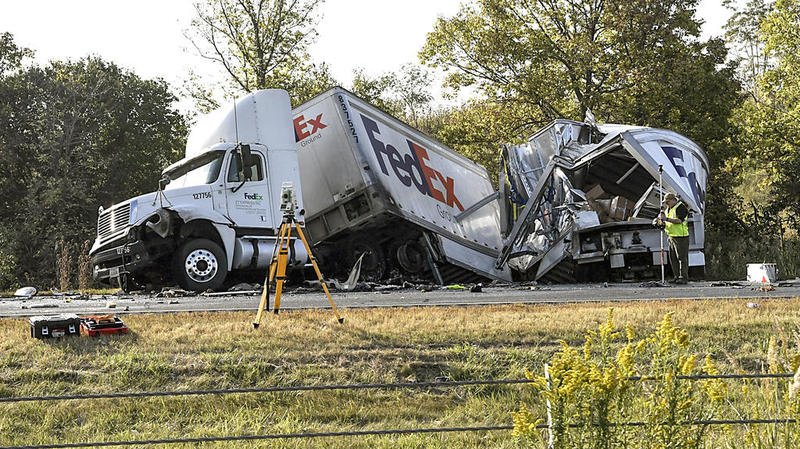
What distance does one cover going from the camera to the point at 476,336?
8.74 m

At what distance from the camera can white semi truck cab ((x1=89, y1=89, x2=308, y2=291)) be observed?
15.5m

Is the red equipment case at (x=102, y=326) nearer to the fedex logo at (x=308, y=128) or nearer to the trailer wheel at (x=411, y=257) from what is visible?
the fedex logo at (x=308, y=128)

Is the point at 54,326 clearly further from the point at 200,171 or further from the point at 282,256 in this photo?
the point at 200,171

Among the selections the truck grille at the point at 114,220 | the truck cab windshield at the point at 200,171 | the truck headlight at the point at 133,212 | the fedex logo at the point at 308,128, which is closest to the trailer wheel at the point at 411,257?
the fedex logo at the point at 308,128

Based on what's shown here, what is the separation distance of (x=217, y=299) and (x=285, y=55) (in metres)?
22.0

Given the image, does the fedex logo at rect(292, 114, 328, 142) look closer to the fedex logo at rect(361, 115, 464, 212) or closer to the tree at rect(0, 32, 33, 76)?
the fedex logo at rect(361, 115, 464, 212)

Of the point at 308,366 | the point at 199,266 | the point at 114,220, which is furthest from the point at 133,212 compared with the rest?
the point at 308,366

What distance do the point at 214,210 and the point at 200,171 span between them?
3.11 feet

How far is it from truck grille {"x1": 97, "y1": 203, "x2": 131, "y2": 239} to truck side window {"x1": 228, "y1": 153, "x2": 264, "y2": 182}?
6.29ft

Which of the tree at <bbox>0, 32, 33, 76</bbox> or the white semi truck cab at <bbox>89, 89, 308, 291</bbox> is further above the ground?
the tree at <bbox>0, 32, 33, 76</bbox>

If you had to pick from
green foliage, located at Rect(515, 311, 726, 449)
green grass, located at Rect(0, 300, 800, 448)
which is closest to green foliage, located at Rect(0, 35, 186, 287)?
green grass, located at Rect(0, 300, 800, 448)

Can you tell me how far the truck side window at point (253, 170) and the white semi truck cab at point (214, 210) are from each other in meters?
0.02

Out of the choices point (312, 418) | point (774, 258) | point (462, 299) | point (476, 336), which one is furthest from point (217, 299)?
point (774, 258)

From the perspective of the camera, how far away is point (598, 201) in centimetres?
1762
